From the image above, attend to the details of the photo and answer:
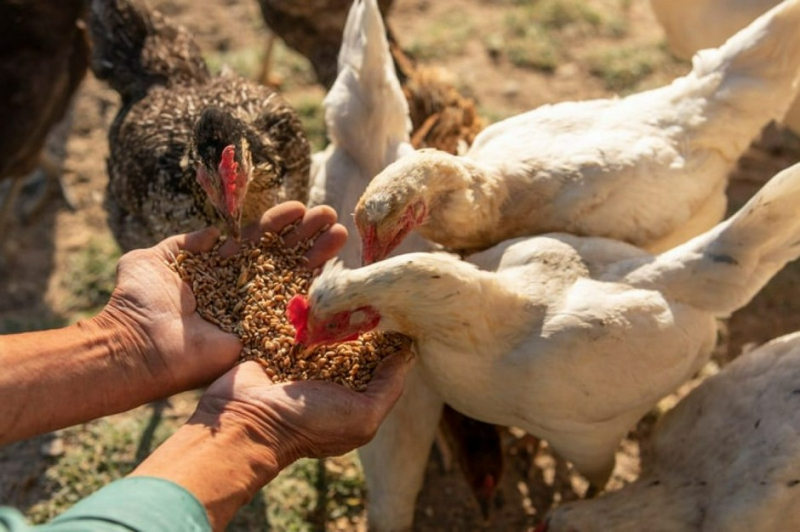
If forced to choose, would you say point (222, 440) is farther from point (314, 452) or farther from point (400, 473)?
point (400, 473)

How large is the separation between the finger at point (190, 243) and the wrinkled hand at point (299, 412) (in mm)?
558

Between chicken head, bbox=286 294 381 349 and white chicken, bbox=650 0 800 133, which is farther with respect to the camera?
white chicken, bbox=650 0 800 133

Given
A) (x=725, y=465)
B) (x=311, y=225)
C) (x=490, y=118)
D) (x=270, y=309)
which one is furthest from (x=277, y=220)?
(x=490, y=118)

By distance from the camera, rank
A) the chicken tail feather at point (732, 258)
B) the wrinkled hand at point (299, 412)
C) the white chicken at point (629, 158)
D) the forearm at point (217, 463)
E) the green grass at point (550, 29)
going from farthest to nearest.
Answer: the green grass at point (550, 29) → the white chicken at point (629, 158) → the chicken tail feather at point (732, 258) → the wrinkled hand at point (299, 412) → the forearm at point (217, 463)

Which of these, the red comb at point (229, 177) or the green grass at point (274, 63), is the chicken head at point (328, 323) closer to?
the red comb at point (229, 177)

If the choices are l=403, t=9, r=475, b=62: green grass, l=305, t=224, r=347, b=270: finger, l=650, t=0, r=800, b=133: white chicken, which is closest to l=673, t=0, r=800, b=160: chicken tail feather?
l=650, t=0, r=800, b=133: white chicken

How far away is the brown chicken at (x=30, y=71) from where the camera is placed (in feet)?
14.0

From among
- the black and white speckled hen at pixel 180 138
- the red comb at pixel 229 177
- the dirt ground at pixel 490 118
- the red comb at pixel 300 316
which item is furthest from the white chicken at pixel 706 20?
the red comb at pixel 300 316

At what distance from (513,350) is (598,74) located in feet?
11.2

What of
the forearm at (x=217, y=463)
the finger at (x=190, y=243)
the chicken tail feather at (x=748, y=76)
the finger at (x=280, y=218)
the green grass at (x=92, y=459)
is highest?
the chicken tail feather at (x=748, y=76)

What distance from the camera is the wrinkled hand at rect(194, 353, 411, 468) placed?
8.50 feet

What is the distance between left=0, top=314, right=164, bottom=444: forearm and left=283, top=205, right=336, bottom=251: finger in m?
0.67

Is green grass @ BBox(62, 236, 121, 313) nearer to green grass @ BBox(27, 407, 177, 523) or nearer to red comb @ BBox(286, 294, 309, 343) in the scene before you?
green grass @ BBox(27, 407, 177, 523)

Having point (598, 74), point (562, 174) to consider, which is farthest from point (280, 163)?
point (598, 74)
